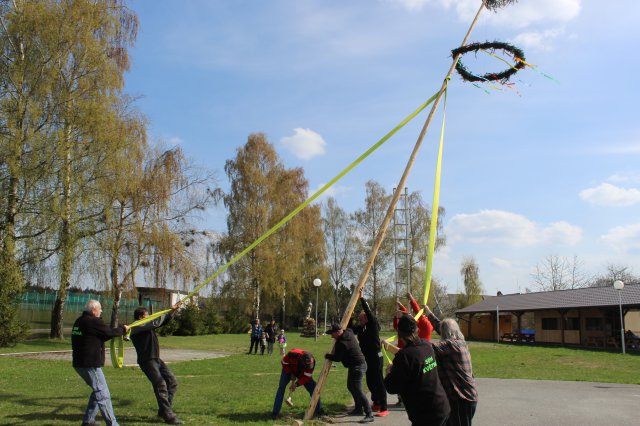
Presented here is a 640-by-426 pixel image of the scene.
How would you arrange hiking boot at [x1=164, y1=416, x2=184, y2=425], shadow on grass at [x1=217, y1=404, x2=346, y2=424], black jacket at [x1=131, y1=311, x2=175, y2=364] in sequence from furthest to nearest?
shadow on grass at [x1=217, y1=404, x2=346, y2=424], black jacket at [x1=131, y1=311, x2=175, y2=364], hiking boot at [x1=164, y1=416, x2=184, y2=425]

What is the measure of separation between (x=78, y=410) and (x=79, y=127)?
18.5 meters

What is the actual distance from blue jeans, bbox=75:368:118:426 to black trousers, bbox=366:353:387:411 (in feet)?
14.6

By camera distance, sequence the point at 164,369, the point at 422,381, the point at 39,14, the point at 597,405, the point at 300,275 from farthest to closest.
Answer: the point at 300,275
the point at 39,14
the point at 597,405
the point at 164,369
the point at 422,381

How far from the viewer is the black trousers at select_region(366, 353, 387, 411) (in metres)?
9.53

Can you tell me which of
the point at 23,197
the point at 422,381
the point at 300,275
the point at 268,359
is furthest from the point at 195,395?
the point at 300,275

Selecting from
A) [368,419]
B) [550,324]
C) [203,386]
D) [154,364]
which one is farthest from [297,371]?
[550,324]

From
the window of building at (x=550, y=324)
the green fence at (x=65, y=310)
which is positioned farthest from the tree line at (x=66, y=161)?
the window of building at (x=550, y=324)

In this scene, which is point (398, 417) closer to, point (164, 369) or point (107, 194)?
point (164, 369)

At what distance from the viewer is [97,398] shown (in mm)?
7539

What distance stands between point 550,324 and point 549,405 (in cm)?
3185

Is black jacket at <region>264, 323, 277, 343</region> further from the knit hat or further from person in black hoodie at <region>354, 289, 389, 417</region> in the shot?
the knit hat

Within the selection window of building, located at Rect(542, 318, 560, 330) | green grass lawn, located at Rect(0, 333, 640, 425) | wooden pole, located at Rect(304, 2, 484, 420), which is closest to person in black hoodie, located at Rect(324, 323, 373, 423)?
green grass lawn, located at Rect(0, 333, 640, 425)

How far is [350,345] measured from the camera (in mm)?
9203

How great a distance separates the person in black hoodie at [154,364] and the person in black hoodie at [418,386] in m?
4.53
